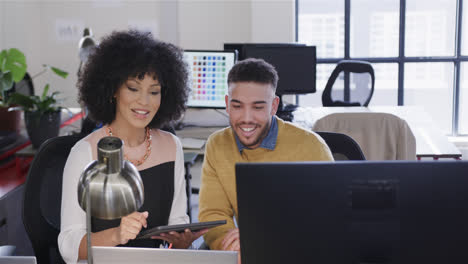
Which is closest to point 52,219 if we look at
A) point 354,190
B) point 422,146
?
point 354,190

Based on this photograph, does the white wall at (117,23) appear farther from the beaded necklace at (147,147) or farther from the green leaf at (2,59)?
the beaded necklace at (147,147)

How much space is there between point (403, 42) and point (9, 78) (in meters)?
4.24

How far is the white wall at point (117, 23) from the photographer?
19.7 ft

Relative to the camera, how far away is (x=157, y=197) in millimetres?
1836

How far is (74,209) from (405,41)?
5231mm

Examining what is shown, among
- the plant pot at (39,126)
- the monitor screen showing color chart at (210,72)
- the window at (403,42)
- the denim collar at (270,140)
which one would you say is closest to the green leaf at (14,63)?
the plant pot at (39,126)

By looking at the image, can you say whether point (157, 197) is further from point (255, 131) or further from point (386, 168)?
point (386, 168)

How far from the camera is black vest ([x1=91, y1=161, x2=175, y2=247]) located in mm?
1812

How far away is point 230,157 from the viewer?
1818 millimetres

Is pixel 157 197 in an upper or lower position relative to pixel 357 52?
lower

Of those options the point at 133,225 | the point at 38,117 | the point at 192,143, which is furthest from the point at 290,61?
the point at 133,225

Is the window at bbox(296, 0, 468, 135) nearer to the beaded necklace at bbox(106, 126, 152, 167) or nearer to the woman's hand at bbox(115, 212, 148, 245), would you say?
the beaded necklace at bbox(106, 126, 152, 167)

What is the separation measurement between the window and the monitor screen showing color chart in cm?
288

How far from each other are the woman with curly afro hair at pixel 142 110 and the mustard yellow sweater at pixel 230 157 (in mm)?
117
